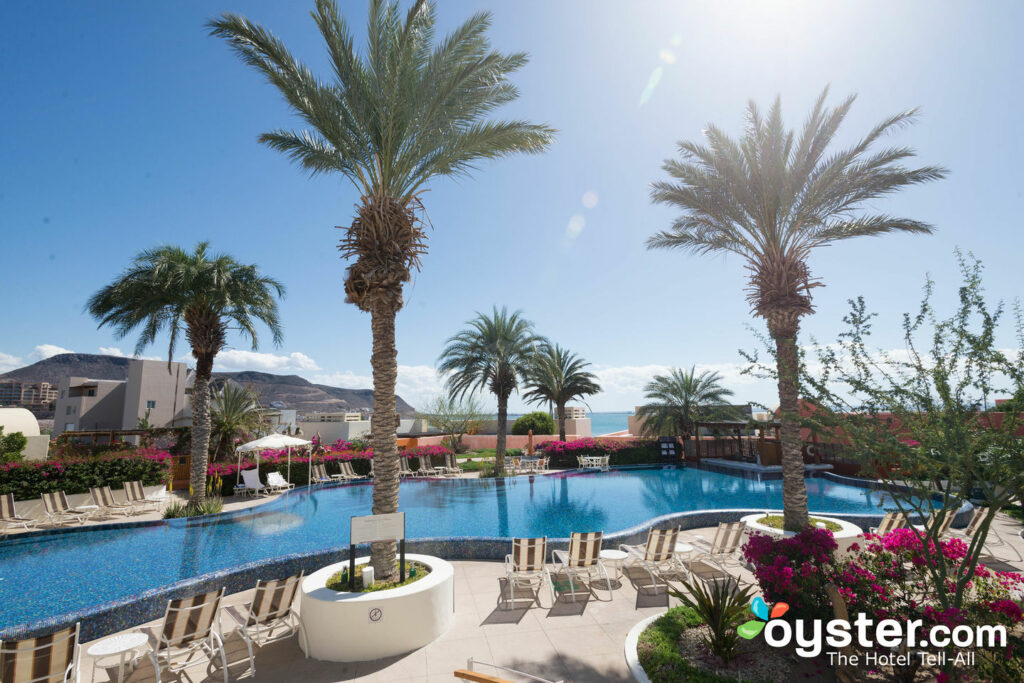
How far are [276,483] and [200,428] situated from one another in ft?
16.9

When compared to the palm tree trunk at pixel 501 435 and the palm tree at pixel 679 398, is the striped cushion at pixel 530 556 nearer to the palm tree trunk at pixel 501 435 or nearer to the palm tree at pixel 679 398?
the palm tree trunk at pixel 501 435

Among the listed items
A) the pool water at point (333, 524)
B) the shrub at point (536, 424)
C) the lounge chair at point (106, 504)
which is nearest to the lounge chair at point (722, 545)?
the pool water at point (333, 524)

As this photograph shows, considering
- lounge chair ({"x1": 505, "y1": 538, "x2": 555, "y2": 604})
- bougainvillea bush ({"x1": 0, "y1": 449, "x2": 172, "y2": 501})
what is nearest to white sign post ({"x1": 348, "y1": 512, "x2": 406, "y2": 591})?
lounge chair ({"x1": 505, "y1": 538, "x2": 555, "y2": 604})

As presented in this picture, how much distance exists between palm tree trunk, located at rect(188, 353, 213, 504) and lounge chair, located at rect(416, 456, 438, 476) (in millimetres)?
10116

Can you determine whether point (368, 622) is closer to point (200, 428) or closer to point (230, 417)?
point (200, 428)

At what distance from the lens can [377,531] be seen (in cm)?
618

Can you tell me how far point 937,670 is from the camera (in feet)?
14.7

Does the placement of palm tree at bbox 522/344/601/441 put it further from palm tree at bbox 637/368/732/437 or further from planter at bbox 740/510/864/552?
planter at bbox 740/510/864/552

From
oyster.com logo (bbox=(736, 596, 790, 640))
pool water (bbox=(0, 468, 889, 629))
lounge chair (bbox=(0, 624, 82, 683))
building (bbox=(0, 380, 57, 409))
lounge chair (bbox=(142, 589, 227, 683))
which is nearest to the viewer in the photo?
lounge chair (bbox=(0, 624, 82, 683))

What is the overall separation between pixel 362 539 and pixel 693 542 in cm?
681

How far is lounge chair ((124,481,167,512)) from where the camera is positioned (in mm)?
14133

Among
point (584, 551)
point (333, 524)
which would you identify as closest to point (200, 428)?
point (333, 524)

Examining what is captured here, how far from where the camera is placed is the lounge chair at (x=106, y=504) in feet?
44.1

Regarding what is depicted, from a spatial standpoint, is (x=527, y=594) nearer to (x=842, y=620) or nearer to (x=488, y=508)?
(x=842, y=620)
